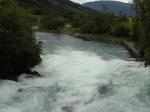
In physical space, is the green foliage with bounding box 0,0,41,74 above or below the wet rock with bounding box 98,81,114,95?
above

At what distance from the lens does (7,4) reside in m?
35.5

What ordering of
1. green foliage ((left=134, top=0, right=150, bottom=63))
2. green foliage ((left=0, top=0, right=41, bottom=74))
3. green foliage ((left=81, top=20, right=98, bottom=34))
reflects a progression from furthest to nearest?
green foliage ((left=81, top=20, right=98, bottom=34)) → green foliage ((left=0, top=0, right=41, bottom=74)) → green foliage ((left=134, top=0, right=150, bottom=63))

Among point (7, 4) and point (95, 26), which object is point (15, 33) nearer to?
point (7, 4)

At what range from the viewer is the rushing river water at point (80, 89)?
24.1 metres

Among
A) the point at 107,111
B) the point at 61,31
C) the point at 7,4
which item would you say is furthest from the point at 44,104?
the point at 61,31

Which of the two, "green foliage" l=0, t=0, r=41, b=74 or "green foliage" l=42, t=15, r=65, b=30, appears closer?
"green foliage" l=0, t=0, r=41, b=74

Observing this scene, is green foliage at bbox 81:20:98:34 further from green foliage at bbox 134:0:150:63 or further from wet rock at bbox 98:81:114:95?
wet rock at bbox 98:81:114:95

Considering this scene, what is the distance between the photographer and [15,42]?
31641 mm

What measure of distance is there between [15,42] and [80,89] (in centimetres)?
721

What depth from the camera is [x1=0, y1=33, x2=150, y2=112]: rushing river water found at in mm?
24136

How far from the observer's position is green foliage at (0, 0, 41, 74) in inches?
1224

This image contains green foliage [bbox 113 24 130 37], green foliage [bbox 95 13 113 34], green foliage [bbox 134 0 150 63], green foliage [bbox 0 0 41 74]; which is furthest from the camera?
green foliage [bbox 95 13 113 34]

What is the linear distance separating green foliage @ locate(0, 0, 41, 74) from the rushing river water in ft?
4.92

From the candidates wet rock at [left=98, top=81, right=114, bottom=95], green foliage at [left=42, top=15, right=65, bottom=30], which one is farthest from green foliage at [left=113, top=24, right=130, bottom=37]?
wet rock at [left=98, top=81, right=114, bottom=95]
